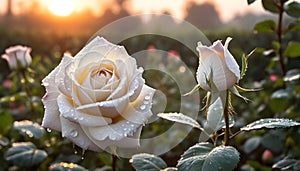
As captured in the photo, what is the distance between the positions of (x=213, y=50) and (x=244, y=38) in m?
6.90

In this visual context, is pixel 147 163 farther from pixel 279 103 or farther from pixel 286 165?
pixel 279 103

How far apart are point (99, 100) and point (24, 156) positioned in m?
0.50

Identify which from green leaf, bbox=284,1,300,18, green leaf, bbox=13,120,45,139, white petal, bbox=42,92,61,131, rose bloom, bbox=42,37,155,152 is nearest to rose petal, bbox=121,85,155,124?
rose bloom, bbox=42,37,155,152

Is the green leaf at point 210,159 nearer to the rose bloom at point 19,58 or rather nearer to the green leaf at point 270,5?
the green leaf at point 270,5

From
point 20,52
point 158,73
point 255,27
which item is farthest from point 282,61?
point 158,73

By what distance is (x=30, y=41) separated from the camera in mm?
7203

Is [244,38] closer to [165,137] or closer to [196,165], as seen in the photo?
[165,137]

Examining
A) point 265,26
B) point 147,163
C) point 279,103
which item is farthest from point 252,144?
point 147,163

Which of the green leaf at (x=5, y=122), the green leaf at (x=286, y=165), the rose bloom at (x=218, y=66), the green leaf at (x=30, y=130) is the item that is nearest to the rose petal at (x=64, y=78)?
the rose bloom at (x=218, y=66)

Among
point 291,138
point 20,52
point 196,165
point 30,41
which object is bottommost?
point 291,138

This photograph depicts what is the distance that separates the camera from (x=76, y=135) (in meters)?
0.70

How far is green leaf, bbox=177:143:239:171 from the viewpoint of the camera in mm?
715

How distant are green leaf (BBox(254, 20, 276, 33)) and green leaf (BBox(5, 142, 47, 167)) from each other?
70cm

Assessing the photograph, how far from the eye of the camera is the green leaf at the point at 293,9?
1321mm
